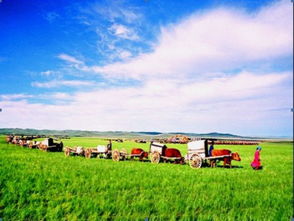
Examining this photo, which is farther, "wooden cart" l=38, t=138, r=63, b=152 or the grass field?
"wooden cart" l=38, t=138, r=63, b=152

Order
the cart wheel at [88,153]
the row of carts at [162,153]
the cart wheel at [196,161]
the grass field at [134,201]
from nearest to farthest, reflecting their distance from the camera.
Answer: the grass field at [134,201], the cart wheel at [196,161], the row of carts at [162,153], the cart wheel at [88,153]

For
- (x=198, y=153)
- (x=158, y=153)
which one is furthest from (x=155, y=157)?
(x=198, y=153)

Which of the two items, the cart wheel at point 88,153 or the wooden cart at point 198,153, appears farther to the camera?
the cart wheel at point 88,153

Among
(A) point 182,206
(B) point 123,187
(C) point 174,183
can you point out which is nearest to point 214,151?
(C) point 174,183

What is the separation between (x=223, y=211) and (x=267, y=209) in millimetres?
1080

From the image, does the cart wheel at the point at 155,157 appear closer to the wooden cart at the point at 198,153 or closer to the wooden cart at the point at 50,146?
the wooden cart at the point at 198,153

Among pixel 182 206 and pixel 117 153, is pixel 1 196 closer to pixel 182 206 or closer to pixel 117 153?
pixel 182 206

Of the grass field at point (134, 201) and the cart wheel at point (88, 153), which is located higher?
the grass field at point (134, 201)

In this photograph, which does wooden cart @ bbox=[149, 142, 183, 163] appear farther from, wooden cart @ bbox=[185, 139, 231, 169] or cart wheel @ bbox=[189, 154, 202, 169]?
cart wheel @ bbox=[189, 154, 202, 169]

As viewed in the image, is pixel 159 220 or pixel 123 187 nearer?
pixel 159 220

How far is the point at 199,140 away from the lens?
14344 millimetres

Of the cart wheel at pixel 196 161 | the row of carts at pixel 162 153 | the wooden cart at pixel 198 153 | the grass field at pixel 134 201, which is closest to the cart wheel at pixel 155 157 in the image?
the row of carts at pixel 162 153

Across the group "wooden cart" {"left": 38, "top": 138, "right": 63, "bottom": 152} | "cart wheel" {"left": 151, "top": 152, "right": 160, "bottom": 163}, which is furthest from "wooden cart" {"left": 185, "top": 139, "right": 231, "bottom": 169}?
"wooden cart" {"left": 38, "top": 138, "right": 63, "bottom": 152}

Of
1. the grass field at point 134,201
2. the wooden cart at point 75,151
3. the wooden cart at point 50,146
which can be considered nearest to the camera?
the grass field at point 134,201
